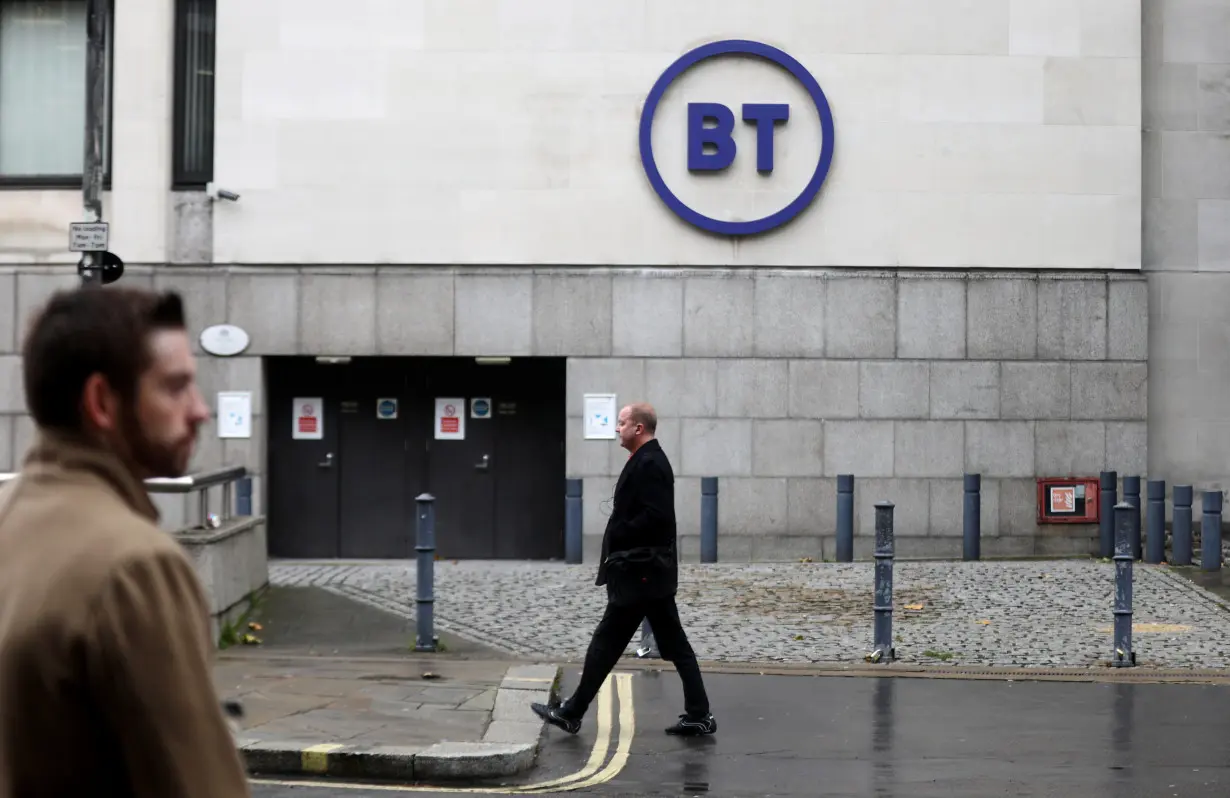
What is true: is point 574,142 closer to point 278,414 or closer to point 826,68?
point 826,68

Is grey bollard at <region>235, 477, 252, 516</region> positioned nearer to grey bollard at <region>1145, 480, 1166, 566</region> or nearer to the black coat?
the black coat

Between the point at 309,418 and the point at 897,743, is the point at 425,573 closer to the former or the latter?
the point at 897,743

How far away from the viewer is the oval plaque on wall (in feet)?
62.2

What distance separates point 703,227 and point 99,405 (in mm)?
17024

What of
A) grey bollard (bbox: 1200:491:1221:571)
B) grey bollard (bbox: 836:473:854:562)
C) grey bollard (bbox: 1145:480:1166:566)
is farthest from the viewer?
grey bollard (bbox: 836:473:854:562)

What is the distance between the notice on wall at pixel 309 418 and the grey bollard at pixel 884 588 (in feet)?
32.0

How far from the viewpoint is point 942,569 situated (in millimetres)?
17312

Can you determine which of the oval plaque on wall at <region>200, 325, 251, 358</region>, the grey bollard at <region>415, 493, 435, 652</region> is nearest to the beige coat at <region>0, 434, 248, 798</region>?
the grey bollard at <region>415, 493, 435, 652</region>

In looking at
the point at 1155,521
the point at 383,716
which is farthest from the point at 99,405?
the point at 1155,521

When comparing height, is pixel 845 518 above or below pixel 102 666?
below

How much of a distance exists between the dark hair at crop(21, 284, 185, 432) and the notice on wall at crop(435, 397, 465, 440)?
1753cm

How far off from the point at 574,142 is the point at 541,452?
391cm

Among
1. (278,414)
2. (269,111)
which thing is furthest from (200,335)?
(269,111)

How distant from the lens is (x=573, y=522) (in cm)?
1855
